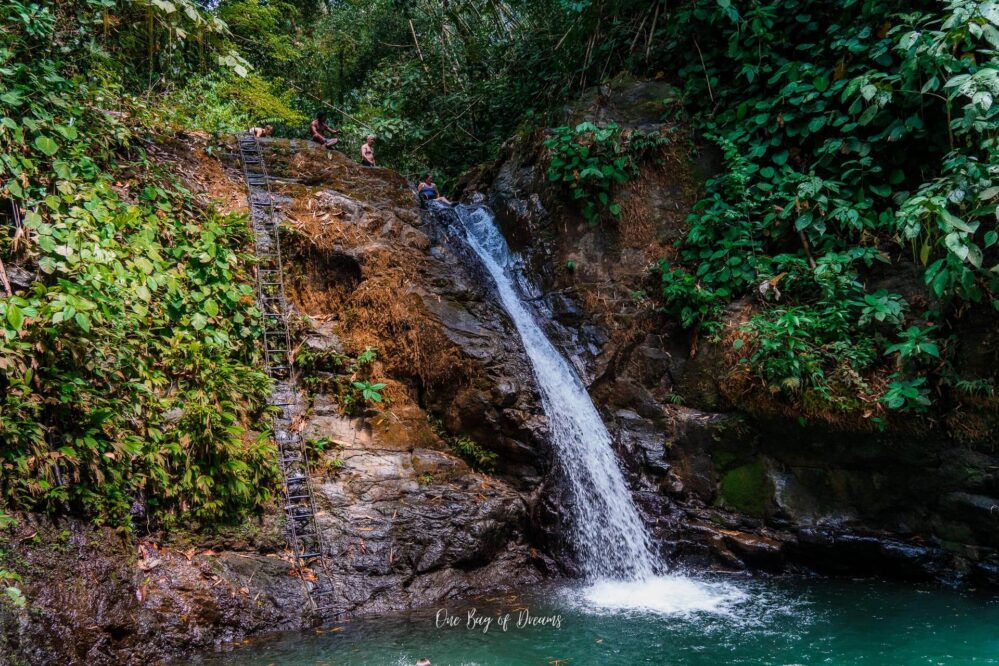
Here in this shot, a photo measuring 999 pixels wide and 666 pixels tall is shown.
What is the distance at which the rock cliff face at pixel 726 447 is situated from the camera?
18.4ft

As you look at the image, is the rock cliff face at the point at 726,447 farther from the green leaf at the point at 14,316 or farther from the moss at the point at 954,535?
the green leaf at the point at 14,316

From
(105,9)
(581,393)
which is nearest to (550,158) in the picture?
(581,393)

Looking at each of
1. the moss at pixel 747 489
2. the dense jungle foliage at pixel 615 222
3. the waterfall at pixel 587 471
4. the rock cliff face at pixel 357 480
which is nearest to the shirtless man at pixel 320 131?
the rock cliff face at pixel 357 480

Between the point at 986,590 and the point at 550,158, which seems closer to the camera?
the point at 986,590

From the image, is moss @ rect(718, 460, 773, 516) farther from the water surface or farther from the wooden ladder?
the wooden ladder

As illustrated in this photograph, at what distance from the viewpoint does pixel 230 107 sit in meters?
11.8

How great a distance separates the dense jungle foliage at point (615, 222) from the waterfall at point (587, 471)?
1640 millimetres

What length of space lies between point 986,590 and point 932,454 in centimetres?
122

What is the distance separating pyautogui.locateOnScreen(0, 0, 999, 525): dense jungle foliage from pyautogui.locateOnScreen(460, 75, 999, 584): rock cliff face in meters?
0.32

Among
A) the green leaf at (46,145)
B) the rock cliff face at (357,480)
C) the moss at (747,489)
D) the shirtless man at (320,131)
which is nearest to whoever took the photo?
the rock cliff face at (357,480)

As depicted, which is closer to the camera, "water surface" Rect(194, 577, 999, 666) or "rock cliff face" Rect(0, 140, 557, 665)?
"rock cliff face" Rect(0, 140, 557, 665)

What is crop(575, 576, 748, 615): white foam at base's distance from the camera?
4.96 meters

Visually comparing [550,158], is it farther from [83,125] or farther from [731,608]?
[731,608]

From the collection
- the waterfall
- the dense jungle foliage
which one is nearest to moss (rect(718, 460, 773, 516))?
the dense jungle foliage
